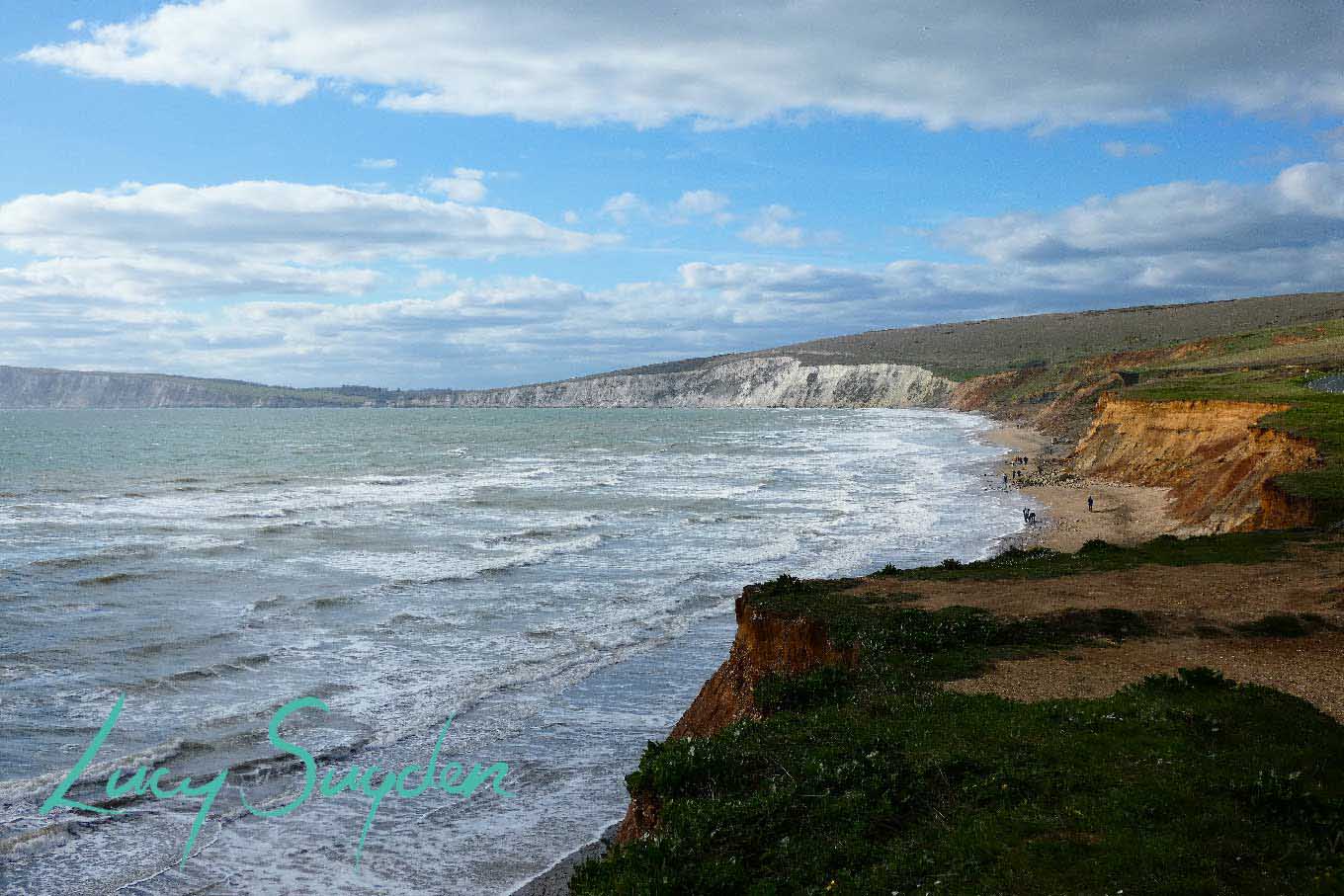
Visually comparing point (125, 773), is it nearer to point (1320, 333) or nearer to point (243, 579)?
point (243, 579)

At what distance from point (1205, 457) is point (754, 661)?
36010 millimetres

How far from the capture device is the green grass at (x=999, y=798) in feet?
21.6

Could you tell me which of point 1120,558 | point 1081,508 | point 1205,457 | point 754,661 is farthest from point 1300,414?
point 754,661

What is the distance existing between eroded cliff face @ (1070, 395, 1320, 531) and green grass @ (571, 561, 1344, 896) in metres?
15.9

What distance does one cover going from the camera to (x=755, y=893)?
6.92 metres

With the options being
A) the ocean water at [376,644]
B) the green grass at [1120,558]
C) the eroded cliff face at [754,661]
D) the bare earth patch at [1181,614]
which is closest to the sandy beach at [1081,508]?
the ocean water at [376,644]

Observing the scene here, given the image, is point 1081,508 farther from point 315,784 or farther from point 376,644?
point 315,784

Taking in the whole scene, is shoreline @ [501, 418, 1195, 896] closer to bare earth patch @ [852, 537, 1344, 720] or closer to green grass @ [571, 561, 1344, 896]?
green grass @ [571, 561, 1344, 896]

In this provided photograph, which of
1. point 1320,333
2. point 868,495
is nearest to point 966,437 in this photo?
point 1320,333

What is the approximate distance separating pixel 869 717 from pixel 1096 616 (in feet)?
16.7

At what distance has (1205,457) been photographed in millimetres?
42312

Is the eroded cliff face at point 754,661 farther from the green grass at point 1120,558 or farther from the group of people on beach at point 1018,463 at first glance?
the group of people on beach at point 1018,463

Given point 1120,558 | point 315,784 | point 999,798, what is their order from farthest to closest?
point 1120,558
point 315,784
point 999,798

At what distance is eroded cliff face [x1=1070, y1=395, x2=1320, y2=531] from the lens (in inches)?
1083
